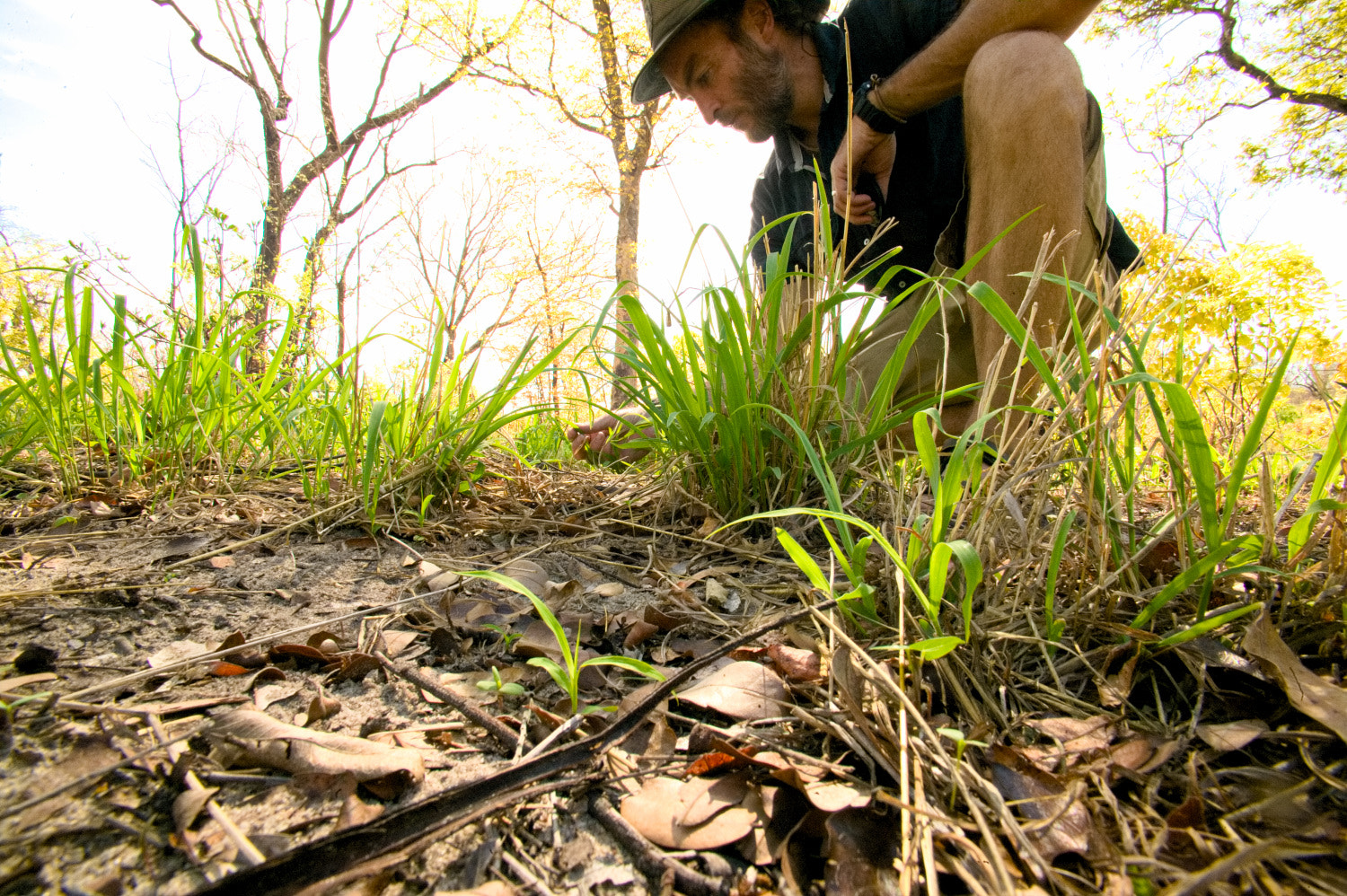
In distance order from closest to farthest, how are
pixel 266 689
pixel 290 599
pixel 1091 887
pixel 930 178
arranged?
pixel 1091 887 < pixel 266 689 < pixel 290 599 < pixel 930 178

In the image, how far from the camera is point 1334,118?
9750 millimetres

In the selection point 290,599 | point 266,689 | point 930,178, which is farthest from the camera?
point 930,178

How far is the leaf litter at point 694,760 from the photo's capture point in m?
0.39

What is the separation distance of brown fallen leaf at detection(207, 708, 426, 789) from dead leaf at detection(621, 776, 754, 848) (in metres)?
0.18

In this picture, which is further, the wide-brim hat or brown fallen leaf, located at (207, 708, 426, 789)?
the wide-brim hat

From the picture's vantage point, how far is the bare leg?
1462 mm

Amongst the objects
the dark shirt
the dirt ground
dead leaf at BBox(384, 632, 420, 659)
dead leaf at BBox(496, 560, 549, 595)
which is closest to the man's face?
the dark shirt

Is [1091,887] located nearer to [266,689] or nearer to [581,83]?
[266,689]

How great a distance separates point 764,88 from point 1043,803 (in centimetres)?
301

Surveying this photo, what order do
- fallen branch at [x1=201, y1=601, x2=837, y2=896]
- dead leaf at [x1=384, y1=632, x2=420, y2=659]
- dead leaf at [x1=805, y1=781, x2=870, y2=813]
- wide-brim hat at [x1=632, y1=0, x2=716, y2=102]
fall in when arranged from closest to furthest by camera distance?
fallen branch at [x1=201, y1=601, x2=837, y2=896] → dead leaf at [x1=805, y1=781, x2=870, y2=813] → dead leaf at [x1=384, y1=632, x2=420, y2=659] → wide-brim hat at [x1=632, y1=0, x2=716, y2=102]

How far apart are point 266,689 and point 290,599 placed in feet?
0.98

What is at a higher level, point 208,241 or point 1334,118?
point 1334,118

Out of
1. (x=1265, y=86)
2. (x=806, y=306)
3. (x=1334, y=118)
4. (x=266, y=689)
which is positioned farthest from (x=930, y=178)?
(x=1334, y=118)

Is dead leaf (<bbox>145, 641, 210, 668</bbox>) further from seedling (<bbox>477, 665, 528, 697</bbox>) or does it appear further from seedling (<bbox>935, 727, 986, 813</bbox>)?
seedling (<bbox>935, 727, 986, 813</bbox>)
